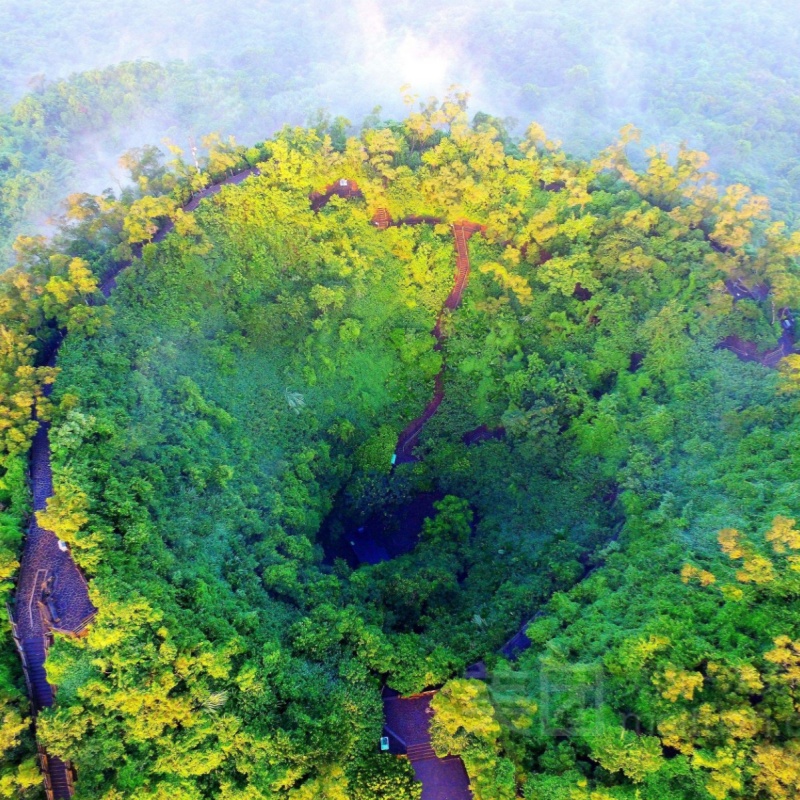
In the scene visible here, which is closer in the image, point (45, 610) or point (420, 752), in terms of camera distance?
point (45, 610)

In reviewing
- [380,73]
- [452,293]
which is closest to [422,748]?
[452,293]

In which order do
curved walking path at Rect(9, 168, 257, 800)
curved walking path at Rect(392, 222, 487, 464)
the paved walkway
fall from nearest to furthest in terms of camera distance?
curved walking path at Rect(9, 168, 257, 800) < the paved walkway < curved walking path at Rect(392, 222, 487, 464)

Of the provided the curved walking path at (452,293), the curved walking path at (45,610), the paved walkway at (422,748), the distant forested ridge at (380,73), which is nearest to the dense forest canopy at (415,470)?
the curved walking path at (452,293)

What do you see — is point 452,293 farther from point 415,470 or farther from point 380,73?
point 380,73

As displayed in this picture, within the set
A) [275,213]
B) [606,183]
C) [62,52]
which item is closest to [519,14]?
[62,52]

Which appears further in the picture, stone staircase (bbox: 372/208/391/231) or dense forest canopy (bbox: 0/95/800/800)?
stone staircase (bbox: 372/208/391/231)

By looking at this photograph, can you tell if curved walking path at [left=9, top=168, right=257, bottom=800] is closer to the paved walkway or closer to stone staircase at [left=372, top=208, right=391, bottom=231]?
the paved walkway

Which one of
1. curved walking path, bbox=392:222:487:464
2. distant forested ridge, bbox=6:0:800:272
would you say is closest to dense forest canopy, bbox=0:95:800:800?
curved walking path, bbox=392:222:487:464

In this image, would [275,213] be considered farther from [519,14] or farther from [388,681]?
[519,14]
